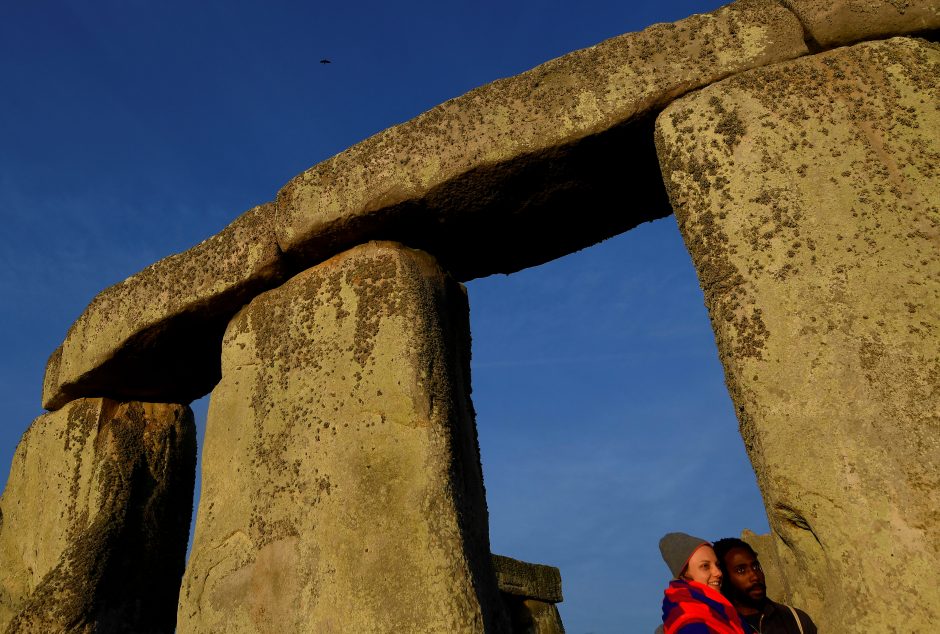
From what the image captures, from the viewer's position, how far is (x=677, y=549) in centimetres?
263

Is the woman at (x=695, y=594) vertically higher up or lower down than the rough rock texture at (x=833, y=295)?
lower down

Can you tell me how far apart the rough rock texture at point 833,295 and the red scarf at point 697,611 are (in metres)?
0.20

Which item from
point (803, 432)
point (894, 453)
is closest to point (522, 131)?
point (803, 432)

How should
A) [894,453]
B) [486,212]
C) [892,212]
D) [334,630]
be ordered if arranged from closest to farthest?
[894,453]
[892,212]
[334,630]
[486,212]

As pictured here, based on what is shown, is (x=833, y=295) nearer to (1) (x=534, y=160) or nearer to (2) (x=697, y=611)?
(2) (x=697, y=611)

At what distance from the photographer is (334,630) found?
9.11ft

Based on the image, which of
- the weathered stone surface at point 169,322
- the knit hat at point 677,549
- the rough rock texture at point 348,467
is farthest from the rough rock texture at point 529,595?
the knit hat at point 677,549

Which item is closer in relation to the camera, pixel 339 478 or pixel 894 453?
pixel 894 453

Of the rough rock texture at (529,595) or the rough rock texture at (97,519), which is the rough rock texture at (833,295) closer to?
the rough rock texture at (97,519)

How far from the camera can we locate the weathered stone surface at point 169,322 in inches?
145

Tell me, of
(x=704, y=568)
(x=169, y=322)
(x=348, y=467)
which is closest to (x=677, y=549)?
(x=704, y=568)

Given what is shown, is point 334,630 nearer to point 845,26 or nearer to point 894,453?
point 894,453

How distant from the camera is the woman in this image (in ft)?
7.64

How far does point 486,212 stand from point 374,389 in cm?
85
